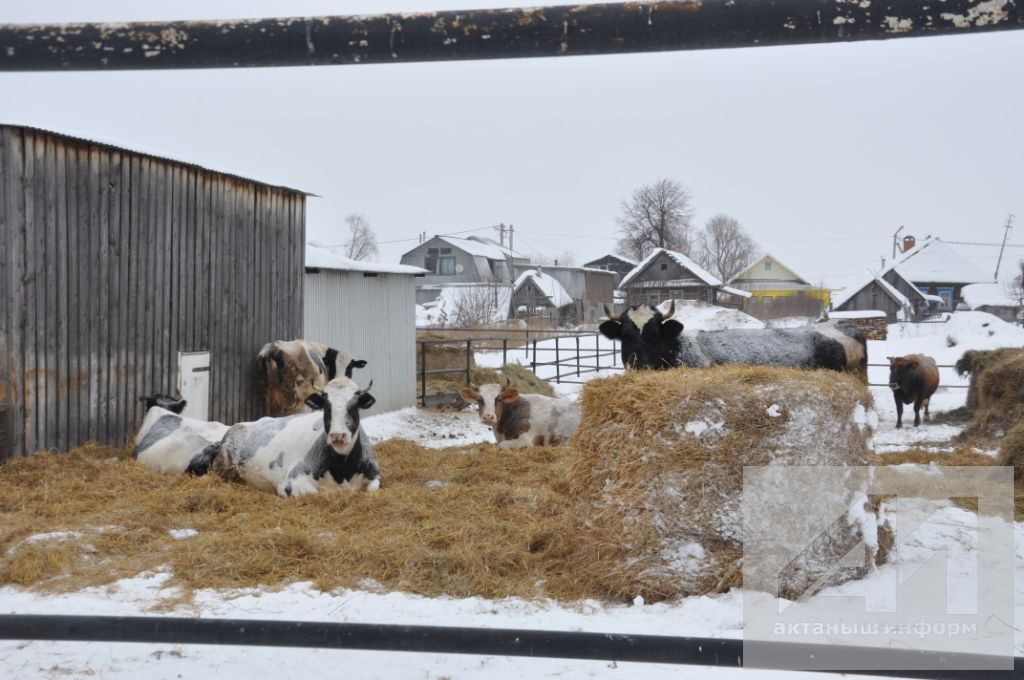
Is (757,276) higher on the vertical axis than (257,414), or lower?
higher

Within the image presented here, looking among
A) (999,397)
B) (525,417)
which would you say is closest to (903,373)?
(999,397)

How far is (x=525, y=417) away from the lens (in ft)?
36.6

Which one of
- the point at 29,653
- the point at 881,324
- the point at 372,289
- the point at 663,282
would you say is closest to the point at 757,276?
the point at 663,282

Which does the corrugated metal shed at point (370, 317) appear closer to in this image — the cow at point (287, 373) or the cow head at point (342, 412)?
the cow at point (287, 373)

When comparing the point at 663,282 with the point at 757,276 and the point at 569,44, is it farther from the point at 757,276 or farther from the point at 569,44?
the point at 569,44

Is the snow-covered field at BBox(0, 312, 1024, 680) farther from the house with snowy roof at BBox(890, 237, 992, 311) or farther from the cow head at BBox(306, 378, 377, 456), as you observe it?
the house with snowy roof at BBox(890, 237, 992, 311)

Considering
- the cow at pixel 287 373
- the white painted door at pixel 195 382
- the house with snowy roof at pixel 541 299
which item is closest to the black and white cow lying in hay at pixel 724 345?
the cow at pixel 287 373

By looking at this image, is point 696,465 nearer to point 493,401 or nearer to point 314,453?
point 314,453

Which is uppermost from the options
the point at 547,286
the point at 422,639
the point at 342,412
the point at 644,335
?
the point at 547,286

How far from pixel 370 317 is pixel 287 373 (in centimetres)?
339

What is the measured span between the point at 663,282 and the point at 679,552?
125ft

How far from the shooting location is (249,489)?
7.95 meters

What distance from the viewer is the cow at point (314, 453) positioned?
7711mm

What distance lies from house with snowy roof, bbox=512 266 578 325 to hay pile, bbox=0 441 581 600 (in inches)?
1330
